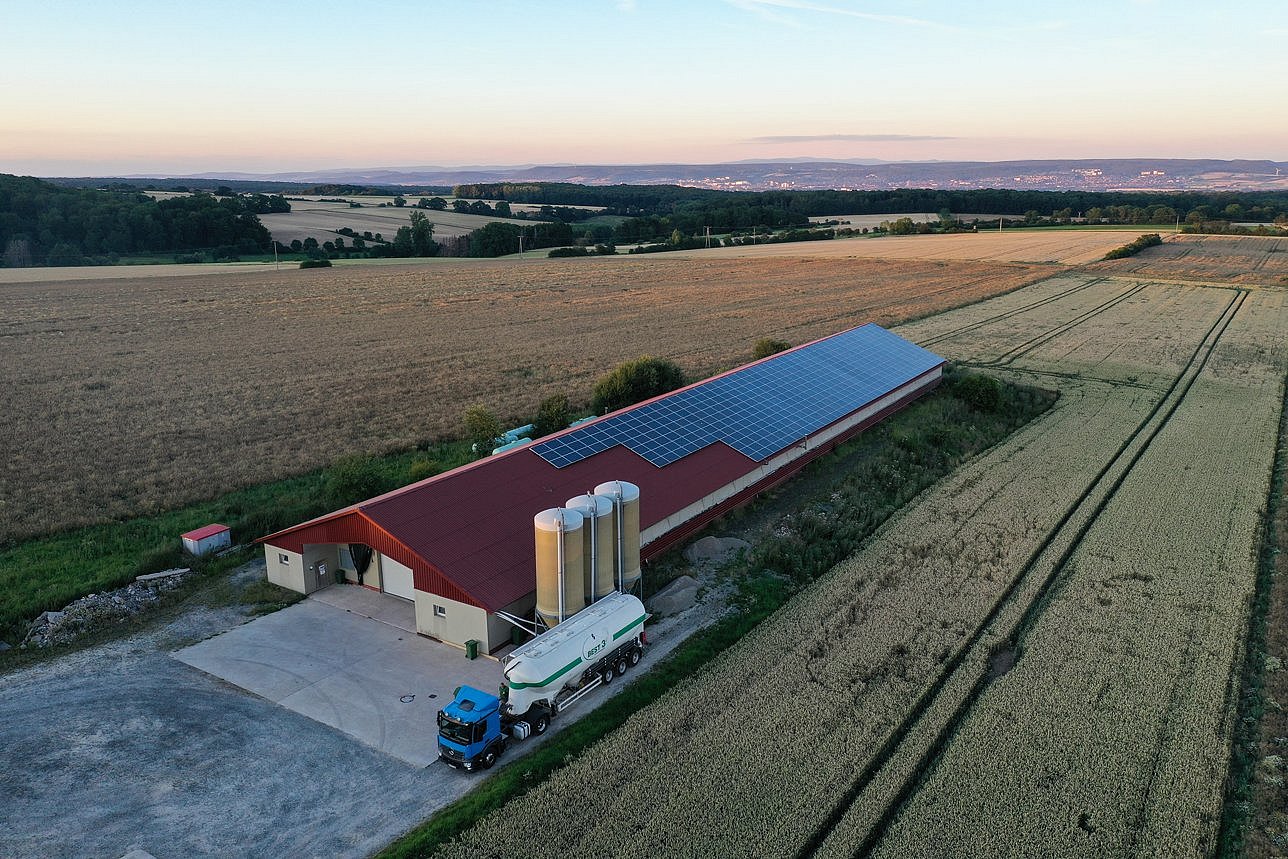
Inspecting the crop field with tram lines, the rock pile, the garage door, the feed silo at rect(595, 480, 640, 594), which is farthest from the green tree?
the crop field with tram lines

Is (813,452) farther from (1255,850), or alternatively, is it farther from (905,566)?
(1255,850)

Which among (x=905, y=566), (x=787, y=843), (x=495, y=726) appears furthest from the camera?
(x=905, y=566)

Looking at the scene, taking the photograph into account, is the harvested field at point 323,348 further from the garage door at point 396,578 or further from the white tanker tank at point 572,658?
the white tanker tank at point 572,658

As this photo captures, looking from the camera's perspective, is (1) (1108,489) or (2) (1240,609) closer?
(2) (1240,609)

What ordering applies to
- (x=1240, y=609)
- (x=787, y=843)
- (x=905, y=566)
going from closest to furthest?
(x=787, y=843) → (x=1240, y=609) → (x=905, y=566)

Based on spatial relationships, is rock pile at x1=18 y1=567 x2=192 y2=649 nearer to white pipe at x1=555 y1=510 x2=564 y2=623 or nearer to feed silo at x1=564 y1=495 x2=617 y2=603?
white pipe at x1=555 y1=510 x2=564 y2=623

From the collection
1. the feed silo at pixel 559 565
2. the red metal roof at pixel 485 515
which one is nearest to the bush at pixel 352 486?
the red metal roof at pixel 485 515

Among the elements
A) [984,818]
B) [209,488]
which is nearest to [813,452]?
[984,818]

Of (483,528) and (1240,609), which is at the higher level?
(483,528)
